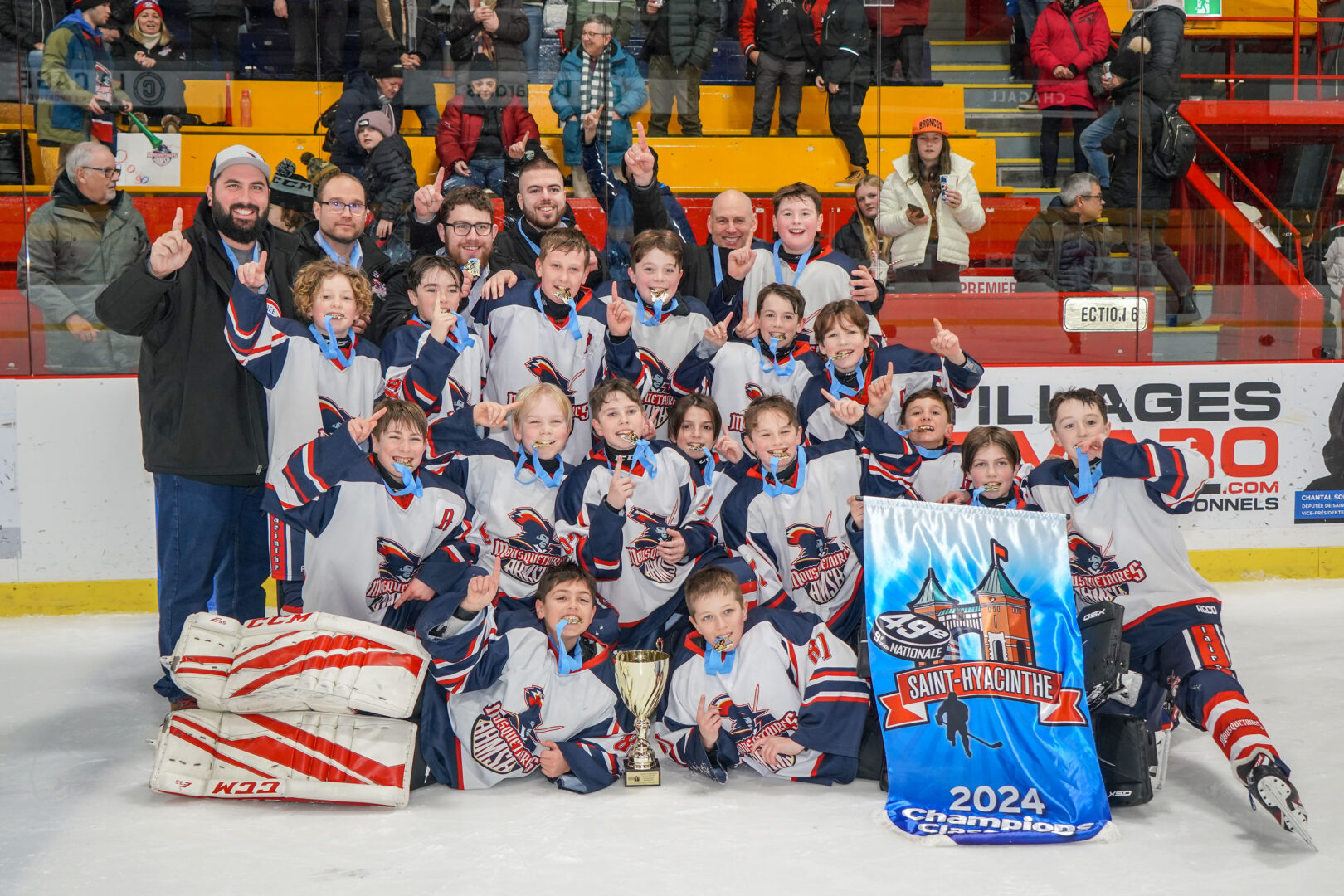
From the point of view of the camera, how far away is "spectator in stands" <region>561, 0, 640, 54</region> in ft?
15.9

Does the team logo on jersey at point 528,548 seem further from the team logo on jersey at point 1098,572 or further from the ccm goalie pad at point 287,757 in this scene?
the team logo on jersey at point 1098,572

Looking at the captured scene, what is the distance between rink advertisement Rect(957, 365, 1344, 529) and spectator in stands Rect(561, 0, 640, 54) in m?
2.04

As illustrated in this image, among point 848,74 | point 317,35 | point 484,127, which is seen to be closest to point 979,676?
point 848,74

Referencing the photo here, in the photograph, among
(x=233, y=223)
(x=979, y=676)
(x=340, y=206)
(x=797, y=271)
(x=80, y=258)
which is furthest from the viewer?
(x=80, y=258)

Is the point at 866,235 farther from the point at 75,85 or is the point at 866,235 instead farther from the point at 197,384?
the point at 75,85

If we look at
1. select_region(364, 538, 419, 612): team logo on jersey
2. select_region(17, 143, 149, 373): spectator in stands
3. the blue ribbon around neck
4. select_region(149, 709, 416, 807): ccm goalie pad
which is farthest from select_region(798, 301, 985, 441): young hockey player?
select_region(17, 143, 149, 373): spectator in stands

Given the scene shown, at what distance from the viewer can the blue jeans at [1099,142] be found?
4.99 m

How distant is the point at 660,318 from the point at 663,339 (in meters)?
0.07

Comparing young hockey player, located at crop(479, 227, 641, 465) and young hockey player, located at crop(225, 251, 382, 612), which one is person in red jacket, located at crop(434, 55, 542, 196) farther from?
young hockey player, located at crop(225, 251, 382, 612)

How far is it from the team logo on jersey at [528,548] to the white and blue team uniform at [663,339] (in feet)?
2.12

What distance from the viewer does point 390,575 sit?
310 centimetres

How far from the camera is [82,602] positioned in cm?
452

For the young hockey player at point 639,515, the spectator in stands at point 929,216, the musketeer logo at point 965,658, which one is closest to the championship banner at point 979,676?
the musketeer logo at point 965,658

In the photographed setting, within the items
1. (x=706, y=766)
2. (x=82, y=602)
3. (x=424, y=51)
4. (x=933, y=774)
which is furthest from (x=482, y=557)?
(x=424, y=51)
